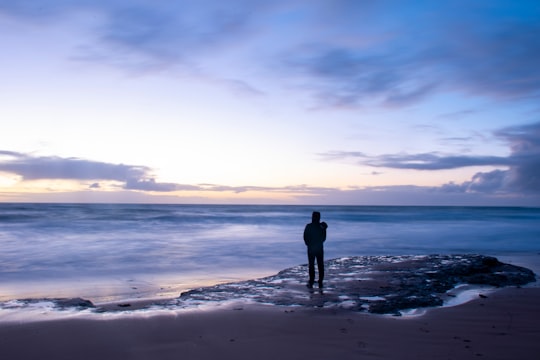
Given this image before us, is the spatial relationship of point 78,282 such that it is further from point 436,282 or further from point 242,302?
point 436,282

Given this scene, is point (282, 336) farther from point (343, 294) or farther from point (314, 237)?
point (314, 237)

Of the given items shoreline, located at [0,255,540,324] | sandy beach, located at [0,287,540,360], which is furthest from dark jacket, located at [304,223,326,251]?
sandy beach, located at [0,287,540,360]

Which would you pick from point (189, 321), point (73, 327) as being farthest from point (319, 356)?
point (73, 327)

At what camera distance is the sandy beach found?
16.3 ft

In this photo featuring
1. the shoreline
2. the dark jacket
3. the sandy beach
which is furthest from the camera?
the dark jacket

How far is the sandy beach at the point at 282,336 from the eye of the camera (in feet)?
16.3

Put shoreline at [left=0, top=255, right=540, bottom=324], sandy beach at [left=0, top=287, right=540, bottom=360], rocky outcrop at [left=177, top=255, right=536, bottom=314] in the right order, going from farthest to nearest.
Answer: rocky outcrop at [left=177, top=255, right=536, bottom=314]
shoreline at [left=0, top=255, right=540, bottom=324]
sandy beach at [left=0, top=287, right=540, bottom=360]

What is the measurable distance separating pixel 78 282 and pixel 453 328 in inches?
352

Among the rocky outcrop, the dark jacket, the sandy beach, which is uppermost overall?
the dark jacket

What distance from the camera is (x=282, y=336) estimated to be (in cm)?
559

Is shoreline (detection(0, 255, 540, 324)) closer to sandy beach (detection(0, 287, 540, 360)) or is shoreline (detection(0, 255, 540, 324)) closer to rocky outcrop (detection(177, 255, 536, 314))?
rocky outcrop (detection(177, 255, 536, 314))

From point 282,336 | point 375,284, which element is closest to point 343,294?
point 375,284

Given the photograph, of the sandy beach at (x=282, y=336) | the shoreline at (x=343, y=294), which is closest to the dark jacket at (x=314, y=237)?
the shoreline at (x=343, y=294)

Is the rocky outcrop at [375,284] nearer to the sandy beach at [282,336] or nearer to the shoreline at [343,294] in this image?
the shoreline at [343,294]
